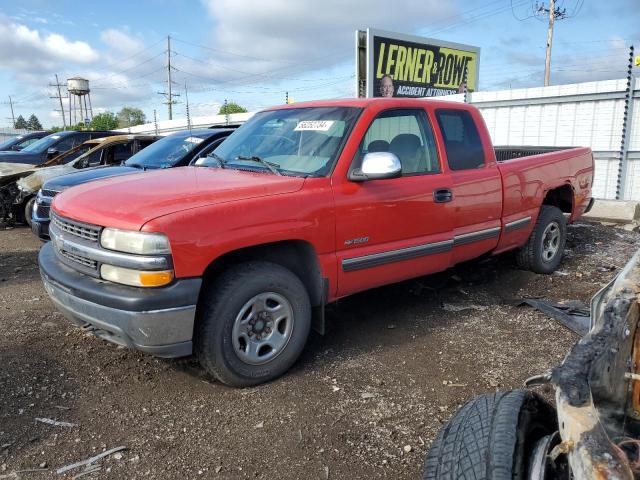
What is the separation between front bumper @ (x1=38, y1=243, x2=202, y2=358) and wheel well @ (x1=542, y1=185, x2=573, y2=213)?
176 inches

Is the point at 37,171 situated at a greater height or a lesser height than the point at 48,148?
lesser

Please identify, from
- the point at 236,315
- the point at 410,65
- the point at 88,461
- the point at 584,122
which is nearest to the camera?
the point at 88,461

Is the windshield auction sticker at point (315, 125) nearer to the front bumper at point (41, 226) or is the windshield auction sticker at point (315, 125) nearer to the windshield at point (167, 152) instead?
the windshield at point (167, 152)

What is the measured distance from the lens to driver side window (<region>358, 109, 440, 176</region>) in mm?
4055

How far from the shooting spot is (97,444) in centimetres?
281

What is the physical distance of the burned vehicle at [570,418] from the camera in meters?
1.32

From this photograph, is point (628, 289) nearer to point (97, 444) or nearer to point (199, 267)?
point (199, 267)

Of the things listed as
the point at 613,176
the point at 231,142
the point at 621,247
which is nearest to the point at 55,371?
the point at 231,142

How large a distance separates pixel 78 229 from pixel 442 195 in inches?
107

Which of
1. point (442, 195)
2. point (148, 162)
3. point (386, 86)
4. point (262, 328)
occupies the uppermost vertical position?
point (386, 86)

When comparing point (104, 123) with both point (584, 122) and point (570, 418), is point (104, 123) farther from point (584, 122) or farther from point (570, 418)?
point (570, 418)

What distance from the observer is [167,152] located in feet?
23.6

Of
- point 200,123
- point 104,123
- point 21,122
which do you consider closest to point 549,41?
point 200,123

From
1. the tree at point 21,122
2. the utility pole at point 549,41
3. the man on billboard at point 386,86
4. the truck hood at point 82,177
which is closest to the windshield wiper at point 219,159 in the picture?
the truck hood at point 82,177
